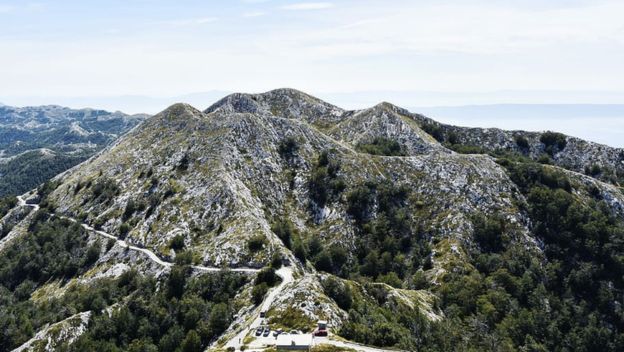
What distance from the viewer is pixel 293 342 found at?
295 feet

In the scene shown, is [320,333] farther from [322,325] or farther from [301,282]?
[301,282]

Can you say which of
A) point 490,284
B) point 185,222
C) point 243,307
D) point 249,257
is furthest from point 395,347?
point 185,222

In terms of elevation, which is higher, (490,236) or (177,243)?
(490,236)

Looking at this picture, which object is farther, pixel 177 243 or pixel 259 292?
pixel 177 243

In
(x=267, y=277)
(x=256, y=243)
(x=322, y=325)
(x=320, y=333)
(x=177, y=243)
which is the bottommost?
(x=177, y=243)

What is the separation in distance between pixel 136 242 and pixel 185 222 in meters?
20.2

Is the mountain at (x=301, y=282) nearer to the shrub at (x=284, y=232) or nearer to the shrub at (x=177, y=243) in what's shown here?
the shrub at (x=177, y=243)

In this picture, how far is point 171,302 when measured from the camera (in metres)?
136

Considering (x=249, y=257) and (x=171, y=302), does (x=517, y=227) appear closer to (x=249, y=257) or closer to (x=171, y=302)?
(x=249, y=257)

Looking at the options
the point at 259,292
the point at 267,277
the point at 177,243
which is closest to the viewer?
the point at 259,292

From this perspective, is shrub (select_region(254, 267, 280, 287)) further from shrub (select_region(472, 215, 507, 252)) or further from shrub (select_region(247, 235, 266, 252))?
shrub (select_region(472, 215, 507, 252))

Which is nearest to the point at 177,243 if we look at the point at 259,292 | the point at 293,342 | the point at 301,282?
the point at 259,292

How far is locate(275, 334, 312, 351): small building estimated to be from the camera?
88688mm

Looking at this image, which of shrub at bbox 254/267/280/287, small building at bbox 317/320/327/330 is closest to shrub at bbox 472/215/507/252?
shrub at bbox 254/267/280/287
